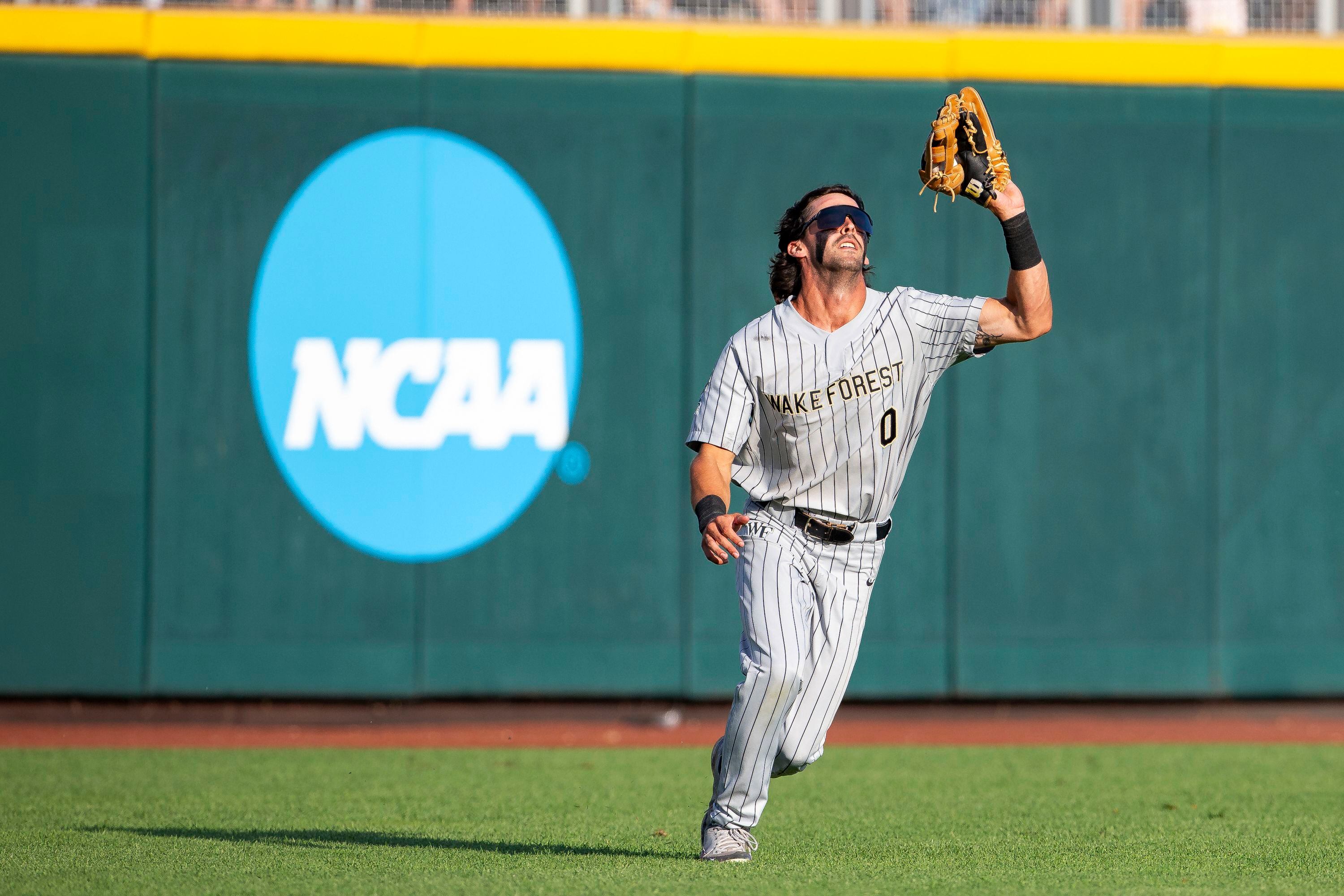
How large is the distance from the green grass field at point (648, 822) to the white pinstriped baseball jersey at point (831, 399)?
1.11 meters

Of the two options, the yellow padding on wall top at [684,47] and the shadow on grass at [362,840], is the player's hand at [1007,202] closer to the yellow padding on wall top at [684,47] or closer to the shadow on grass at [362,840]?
the shadow on grass at [362,840]

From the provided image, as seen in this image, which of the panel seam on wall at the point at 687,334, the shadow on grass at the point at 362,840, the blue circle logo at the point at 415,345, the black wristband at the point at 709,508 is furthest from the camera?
the panel seam on wall at the point at 687,334

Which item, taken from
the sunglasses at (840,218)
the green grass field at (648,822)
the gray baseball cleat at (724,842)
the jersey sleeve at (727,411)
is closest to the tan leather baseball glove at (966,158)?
the sunglasses at (840,218)

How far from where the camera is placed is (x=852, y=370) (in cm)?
446

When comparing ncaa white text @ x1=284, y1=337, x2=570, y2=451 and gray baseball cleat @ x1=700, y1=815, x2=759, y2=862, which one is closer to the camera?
gray baseball cleat @ x1=700, y1=815, x2=759, y2=862

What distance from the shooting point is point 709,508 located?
167 inches

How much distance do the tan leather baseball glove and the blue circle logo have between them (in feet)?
17.0

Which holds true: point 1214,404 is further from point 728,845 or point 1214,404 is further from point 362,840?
point 362,840

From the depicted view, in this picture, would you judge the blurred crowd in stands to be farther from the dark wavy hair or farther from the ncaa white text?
the dark wavy hair

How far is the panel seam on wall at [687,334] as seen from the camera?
935cm

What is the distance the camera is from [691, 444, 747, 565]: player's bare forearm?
13.4 feet

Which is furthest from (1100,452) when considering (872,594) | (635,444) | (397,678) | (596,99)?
(397,678)

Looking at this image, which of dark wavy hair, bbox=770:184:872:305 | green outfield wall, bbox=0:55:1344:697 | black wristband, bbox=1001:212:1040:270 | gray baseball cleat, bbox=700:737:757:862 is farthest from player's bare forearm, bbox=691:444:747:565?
green outfield wall, bbox=0:55:1344:697

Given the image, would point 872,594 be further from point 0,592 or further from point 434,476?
point 0,592
